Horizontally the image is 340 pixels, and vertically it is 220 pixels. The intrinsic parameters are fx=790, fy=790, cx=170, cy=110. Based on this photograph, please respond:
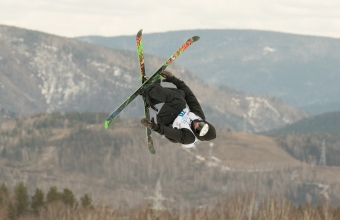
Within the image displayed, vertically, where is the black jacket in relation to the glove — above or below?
below

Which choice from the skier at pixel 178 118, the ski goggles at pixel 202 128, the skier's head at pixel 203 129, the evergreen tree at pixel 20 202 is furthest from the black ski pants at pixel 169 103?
the evergreen tree at pixel 20 202

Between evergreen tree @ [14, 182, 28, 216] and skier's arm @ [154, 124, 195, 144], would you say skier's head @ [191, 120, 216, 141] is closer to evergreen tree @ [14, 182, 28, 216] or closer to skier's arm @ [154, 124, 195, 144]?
skier's arm @ [154, 124, 195, 144]

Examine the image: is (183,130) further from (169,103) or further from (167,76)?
(167,76)

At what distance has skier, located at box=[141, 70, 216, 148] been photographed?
2644 cm

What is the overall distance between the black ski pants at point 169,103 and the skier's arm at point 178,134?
1.91 feet

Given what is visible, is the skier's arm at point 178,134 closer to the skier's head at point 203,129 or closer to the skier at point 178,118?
the skier at point 178,118

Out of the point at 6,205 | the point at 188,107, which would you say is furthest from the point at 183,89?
the point at 6,205

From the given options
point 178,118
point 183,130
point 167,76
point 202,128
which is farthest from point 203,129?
point 167,76

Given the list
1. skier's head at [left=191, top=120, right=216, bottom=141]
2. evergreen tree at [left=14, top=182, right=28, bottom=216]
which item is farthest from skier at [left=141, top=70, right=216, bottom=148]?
evergreen tree at [left=14, top=182, right=28, bottom=216]

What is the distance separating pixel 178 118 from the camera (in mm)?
27062

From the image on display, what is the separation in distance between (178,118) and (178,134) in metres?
0.62

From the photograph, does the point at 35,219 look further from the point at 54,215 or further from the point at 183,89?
the point at 183,89

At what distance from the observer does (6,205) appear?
18350cm

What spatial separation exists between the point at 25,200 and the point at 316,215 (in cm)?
6968
